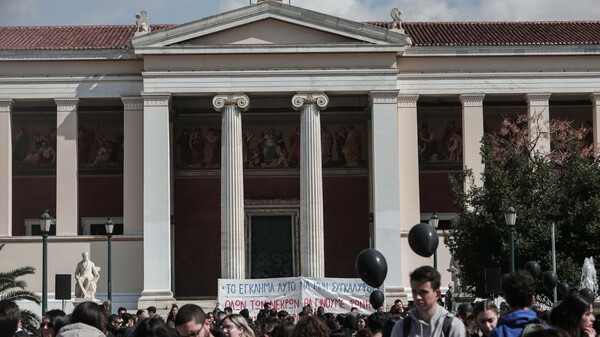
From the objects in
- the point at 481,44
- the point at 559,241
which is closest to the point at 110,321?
the point at 559,241

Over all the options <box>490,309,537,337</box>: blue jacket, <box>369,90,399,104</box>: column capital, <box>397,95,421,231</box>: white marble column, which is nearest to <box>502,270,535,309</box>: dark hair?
<box>490,309,537,337</box>: blue jacket

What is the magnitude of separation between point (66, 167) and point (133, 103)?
10.7ft

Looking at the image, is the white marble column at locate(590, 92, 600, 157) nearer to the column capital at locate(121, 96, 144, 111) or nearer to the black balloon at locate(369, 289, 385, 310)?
the column capital at locate(121, 96, 144, 111)

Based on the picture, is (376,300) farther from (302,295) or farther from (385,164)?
(385,164)

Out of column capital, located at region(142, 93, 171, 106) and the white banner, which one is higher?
column capital, located at region(142, 93, 171, 106)

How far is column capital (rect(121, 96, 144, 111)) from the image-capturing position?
45719 millimetres

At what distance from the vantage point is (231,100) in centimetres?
4525

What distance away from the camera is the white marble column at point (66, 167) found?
149 ft

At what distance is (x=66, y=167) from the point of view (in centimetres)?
4562

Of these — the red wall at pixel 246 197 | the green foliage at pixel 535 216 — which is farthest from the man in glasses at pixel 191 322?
the red wall at pixel 246 197

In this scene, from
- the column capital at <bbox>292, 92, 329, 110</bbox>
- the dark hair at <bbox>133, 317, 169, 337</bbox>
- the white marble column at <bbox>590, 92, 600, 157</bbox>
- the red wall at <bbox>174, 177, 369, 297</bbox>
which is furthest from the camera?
the red wall at <bbox>174, 177, 369, 297</bbox>

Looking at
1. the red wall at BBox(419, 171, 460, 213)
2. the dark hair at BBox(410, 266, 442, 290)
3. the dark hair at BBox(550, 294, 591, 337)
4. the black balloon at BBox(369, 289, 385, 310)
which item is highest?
the red wall at BBox(419, 171, 460, 213)

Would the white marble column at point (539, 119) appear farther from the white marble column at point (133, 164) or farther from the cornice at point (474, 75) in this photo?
the white marble column at point (133, 164)

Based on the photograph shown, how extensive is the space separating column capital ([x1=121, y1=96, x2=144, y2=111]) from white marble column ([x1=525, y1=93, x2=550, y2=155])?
13669mm
